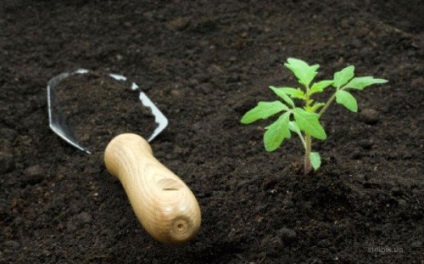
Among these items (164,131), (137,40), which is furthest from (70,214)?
(137,40)

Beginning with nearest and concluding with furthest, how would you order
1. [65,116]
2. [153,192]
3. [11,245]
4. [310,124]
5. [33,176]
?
[310,124] < [153,192] < [11,245] < [33,176] < [65,116]

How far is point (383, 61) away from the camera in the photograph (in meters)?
3.19

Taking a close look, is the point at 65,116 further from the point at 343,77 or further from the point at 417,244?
the point at 417,244

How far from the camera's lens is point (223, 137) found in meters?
2.85

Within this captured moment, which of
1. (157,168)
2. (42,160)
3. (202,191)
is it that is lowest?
(42,160)

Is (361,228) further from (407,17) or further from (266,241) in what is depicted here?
(407,17)

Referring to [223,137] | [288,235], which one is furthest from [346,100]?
[223,137]

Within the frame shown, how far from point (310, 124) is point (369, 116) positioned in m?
0.84

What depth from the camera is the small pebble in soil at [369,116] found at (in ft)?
9.30

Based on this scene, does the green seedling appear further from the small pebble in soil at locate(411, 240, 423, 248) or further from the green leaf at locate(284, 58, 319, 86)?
the small pebble in soil at locate(411, 240, 423, 248)

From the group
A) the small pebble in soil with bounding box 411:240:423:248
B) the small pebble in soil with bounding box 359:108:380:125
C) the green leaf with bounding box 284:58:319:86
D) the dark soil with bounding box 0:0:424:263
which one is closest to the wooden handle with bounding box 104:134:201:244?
the dark soil with bounding box 0:0:424:263

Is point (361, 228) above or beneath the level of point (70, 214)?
above

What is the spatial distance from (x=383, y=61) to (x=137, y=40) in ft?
4.10

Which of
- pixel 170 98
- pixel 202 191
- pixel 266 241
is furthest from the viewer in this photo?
pixel 170 98
